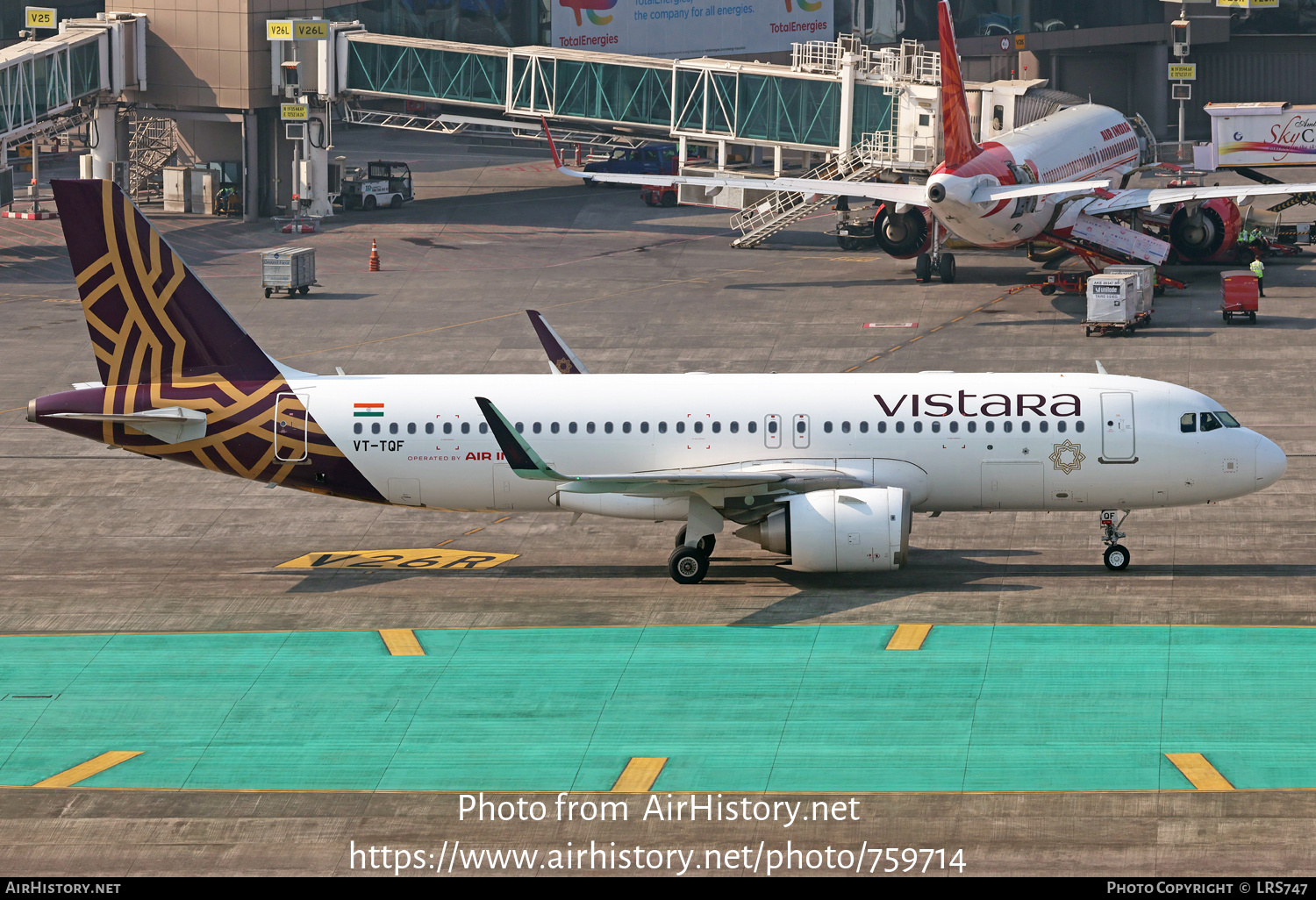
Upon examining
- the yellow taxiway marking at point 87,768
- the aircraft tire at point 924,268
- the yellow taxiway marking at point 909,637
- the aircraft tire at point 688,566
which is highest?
the aircraft tire at point 924,268

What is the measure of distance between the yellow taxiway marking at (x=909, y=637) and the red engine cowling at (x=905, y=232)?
4536 centimetres

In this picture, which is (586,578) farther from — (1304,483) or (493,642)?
(1304,483)

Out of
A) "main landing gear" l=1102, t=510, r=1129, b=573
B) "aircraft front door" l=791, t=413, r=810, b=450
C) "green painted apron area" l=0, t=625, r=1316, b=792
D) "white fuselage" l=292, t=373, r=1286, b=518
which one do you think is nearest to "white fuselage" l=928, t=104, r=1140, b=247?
"main landing gear" l=1102, t=510, r=1129, b=573

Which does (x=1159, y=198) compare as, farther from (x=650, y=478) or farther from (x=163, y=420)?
(x=163, y=420)

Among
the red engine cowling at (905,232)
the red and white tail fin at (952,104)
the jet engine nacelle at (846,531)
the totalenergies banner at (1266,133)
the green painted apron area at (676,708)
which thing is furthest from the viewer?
the totalenergies banner at (1266,133)

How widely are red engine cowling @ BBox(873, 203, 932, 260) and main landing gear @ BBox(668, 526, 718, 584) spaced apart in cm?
4266

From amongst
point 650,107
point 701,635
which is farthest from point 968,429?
point 650,107

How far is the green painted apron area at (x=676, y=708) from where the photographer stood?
2755 cm

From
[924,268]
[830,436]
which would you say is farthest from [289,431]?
[924,268]

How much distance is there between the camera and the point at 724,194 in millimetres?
87812

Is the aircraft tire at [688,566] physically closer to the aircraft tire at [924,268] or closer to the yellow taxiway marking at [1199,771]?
the yellow taxiway marking at [1199,771]

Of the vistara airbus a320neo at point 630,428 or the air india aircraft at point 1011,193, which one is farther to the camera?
the air india aircraft at point 1011,193

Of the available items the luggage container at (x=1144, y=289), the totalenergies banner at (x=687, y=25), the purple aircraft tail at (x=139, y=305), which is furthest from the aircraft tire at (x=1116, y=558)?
the totalenergies banner at (x=687, y=25)

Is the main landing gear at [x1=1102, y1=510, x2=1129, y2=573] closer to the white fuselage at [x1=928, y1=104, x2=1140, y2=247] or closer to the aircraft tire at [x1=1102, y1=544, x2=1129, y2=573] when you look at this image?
the aircraft tire at [x1=1102, y1=544, x2=1129, y2=573]
